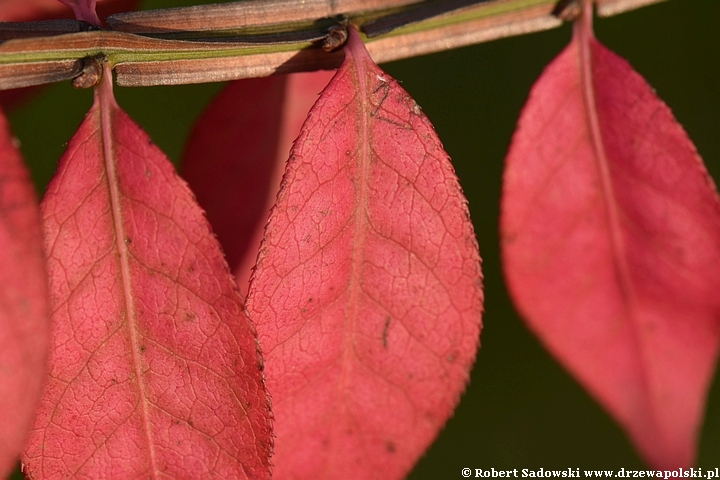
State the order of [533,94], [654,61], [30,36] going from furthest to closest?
[654,61]
[533,94]
[30,36]

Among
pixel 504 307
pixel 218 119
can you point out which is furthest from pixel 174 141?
pixel 218 119

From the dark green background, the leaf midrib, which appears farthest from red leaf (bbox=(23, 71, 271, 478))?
the dark green background

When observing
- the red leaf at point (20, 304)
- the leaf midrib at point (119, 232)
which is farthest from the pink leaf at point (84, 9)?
the red leaf at point (20, 304)

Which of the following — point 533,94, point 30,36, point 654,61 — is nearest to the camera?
point 30,36

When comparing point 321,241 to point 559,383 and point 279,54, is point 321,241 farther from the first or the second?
point 559,383

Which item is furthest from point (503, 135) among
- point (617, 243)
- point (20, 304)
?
point (20, 304)

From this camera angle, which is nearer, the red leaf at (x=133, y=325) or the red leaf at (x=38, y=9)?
the red leaf at (x=133, y=325)

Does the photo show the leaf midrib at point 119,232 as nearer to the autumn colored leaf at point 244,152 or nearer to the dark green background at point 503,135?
the autumn colored leaf at point 244,152
